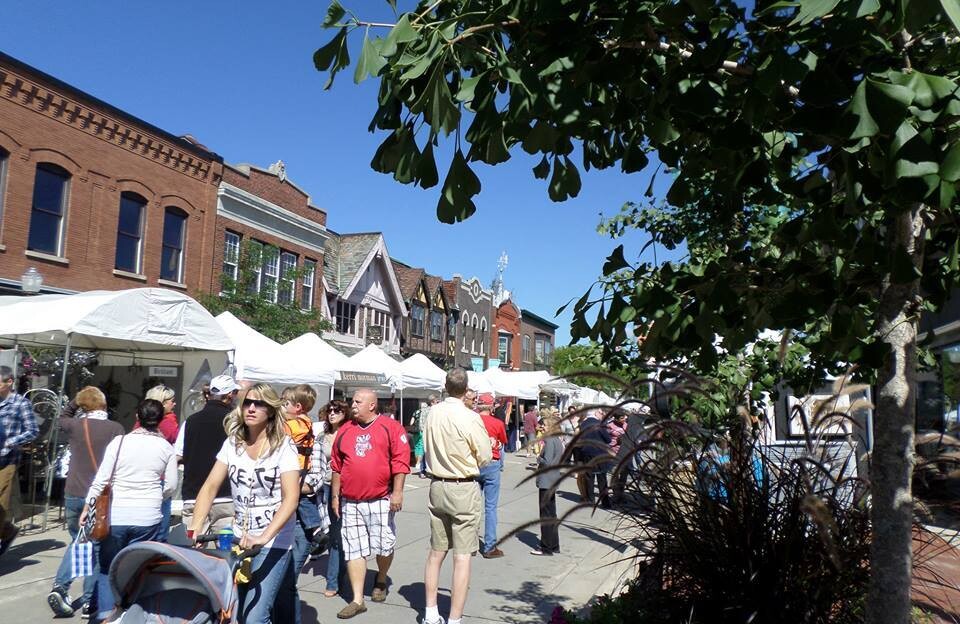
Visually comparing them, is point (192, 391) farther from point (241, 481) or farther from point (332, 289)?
point (332, 289)

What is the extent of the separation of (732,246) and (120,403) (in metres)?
13.7

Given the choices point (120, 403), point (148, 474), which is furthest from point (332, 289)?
point (148, 474)

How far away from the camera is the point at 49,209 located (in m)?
17.8

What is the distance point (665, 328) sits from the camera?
2.95m

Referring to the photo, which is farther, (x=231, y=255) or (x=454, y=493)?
(x=231, y=255)

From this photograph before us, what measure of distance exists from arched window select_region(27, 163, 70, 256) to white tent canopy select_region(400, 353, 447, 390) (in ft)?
28.7

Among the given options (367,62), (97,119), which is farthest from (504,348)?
(367,62)

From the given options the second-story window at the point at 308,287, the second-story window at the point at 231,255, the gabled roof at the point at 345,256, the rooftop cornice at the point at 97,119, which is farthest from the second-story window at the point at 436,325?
the rooftop cornice at the point at 97,119

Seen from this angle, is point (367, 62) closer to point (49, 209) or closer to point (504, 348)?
point (49, 209)

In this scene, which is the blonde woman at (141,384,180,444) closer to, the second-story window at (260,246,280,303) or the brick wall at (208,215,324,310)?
the brick wall at (208,215,324,310)

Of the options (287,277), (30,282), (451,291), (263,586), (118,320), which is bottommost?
(263,586)

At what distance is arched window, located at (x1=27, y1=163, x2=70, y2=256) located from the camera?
17.5 metres

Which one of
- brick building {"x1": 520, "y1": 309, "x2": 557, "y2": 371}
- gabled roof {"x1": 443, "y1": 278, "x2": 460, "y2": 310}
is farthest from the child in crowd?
brick building {"x1": 520, "y1": 309, "x2": 557, "y2": 371}

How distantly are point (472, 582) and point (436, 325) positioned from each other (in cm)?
3505
